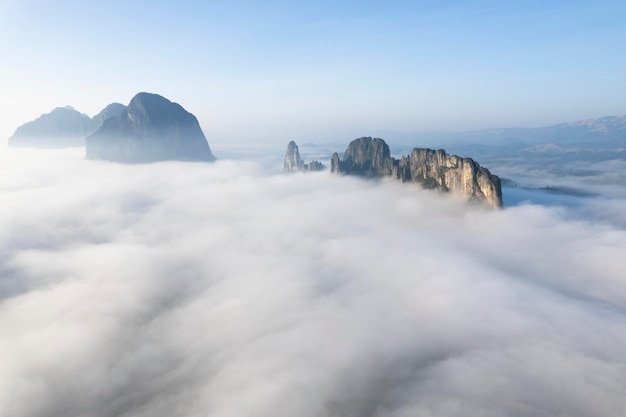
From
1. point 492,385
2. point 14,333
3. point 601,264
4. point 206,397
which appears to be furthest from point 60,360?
point 601,264

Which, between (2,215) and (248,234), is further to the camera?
(2,215)

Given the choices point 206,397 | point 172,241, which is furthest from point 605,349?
point 172,241

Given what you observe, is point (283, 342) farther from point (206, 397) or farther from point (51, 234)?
point (51, 234)

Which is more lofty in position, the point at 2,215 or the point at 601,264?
the point at 2,215

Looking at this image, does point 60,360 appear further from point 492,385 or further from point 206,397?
point 492,385

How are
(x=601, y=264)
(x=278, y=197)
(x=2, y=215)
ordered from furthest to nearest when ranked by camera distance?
(x=278, y=197) < (x=2, y=215) < (x=601, y=264)

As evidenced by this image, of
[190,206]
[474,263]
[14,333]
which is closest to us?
[14,333]
